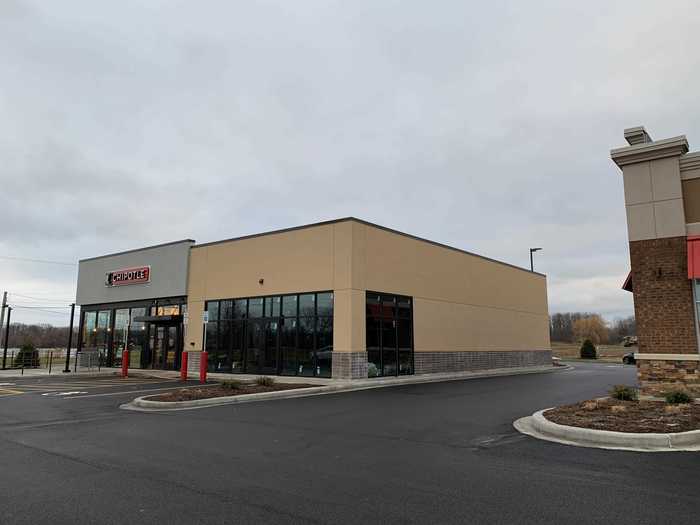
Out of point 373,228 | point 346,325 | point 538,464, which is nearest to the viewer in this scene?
point 538,464

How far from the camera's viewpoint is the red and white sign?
3178 cm

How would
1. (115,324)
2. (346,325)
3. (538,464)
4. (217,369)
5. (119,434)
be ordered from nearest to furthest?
1. (538,464)
2. (119,434)
3. (346,325)
4. (217,369)
5. (115,324)

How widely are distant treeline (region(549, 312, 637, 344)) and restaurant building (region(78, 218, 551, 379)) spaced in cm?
7028

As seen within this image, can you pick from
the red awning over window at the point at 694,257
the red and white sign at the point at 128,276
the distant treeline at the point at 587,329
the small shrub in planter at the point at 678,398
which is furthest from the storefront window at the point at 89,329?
the distant treeline at the point at 587,329

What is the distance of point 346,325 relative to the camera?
72.0 ft

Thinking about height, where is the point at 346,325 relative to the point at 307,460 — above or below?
above

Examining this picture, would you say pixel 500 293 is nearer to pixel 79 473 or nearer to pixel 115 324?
pixel 115 324

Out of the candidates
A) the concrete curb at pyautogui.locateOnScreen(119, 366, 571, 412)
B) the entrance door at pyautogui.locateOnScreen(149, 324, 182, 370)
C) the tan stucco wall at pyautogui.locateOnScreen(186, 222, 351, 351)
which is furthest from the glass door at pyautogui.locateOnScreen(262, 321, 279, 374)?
the entrance door at pyautogui.locateOnScreen(149, 324, 182, 370)

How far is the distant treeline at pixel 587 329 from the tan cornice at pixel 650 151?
85.2 metres

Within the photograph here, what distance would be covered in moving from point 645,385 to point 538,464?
26.9 feet

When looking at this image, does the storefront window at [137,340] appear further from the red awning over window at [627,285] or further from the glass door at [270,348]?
the red awning over window at [627,285]

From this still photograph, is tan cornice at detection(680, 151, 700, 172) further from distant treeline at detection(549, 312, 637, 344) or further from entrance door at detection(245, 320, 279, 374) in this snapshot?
distant treeline at detection(549, 312, 637, 344)

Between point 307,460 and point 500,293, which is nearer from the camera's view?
point 307,460

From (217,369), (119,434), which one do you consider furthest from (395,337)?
(119,434)
